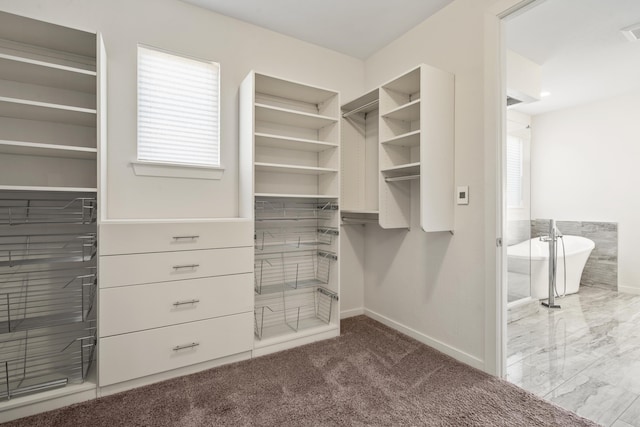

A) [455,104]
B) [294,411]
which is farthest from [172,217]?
[455,104]

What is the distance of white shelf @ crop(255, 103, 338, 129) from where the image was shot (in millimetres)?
2333

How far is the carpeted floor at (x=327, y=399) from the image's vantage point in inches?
60.2

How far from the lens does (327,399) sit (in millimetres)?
1697

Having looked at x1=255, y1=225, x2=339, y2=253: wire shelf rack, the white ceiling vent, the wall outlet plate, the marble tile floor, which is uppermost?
the white ceiling vent

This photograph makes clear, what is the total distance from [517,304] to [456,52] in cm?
284

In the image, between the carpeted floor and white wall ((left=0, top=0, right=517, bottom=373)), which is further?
white wall ((left=0, top=0, right=517, bottom=373))

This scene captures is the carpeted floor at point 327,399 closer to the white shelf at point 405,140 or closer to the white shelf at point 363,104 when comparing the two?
the white shelf at point 405,140

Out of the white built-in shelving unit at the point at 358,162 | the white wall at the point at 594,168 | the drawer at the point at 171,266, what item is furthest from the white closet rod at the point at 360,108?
the white wall at the point at 594,168

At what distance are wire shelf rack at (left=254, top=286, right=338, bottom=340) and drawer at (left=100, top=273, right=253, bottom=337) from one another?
19.8 inches

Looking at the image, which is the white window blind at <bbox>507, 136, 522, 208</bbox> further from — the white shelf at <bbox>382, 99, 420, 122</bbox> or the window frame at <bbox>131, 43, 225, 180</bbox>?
the window frame at <bbox>131, 43, 225, 180</bbox>

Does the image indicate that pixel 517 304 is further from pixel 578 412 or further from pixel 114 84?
pixel 114 84

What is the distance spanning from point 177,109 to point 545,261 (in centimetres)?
413

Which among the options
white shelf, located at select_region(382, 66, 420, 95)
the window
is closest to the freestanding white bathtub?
white shelf, located at select_region(382, 66, 420, 95)

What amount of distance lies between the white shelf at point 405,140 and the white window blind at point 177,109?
4.43 ft
